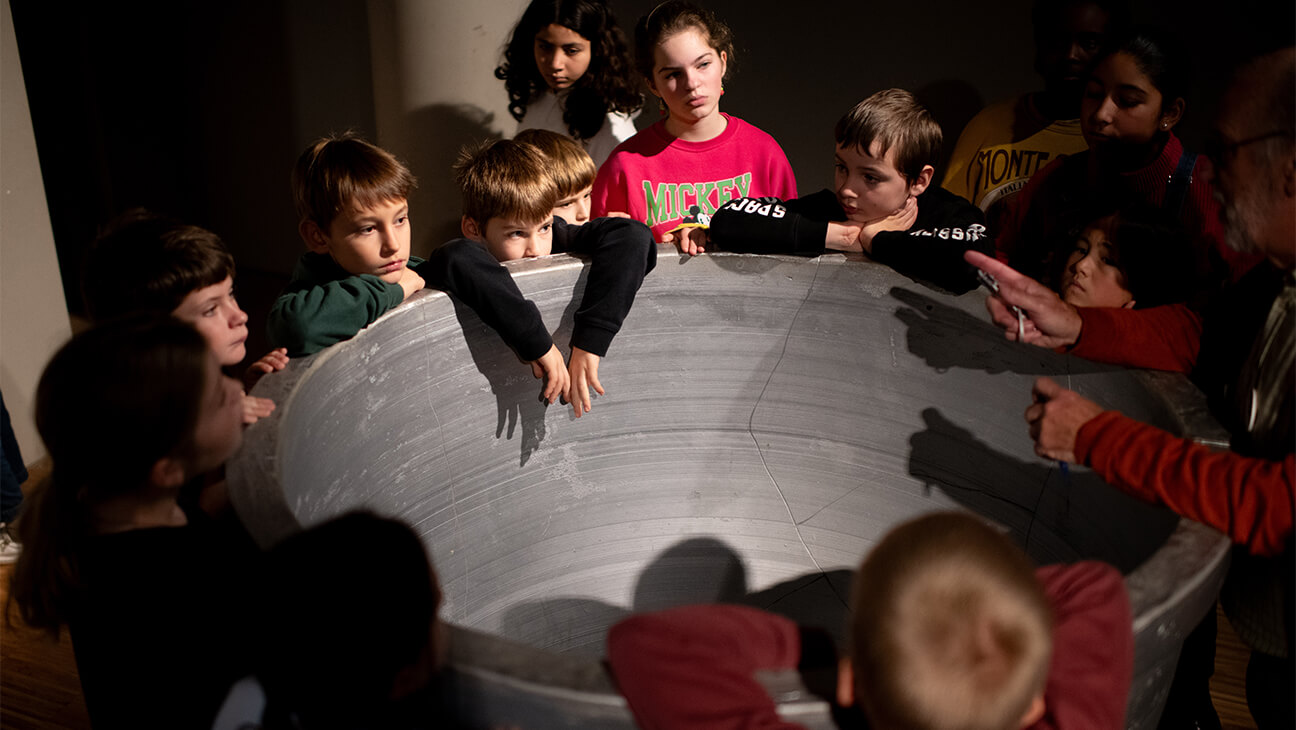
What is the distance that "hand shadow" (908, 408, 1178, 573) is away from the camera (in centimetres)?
98

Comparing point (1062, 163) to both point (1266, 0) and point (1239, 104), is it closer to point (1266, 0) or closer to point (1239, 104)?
point (1239, 104)

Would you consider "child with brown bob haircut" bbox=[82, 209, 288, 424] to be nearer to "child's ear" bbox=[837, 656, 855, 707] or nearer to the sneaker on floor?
"child's ear" bbox=[837, 656, 855, 707]

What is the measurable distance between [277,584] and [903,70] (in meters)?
2.02

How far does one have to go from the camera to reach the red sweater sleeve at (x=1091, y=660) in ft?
2.12

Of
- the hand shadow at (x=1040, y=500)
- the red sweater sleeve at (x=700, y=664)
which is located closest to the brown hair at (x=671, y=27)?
the hand shadow at (x=1040, y=500)

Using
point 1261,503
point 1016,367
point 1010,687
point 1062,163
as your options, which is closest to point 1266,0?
point 1062,163

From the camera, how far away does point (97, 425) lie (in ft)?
2.53

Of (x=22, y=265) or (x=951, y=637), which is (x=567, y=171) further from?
(x=22, y=265)

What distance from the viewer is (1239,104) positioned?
0.86 meters

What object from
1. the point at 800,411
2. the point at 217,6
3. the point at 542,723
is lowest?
the point at 800,411

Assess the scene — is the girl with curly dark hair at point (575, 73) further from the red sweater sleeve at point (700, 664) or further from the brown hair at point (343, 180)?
the red sweater sleeve at point (700, 664)

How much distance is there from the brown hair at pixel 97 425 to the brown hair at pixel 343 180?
42 cm

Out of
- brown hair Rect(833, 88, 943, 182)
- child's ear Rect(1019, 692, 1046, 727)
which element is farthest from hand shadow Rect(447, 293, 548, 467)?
child's ear Rect(1019, 692, 1046, 727)

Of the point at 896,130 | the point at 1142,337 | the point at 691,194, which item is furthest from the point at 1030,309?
the point at 691,194
